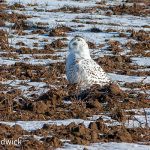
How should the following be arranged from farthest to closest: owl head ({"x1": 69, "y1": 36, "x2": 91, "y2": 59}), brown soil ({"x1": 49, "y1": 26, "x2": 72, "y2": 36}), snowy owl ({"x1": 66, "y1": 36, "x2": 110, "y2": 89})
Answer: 1. brown soil ({"x1": 49, "y1": 26, "x2": 72, "y2": 36})
2. owl head ({"x1": 69, "y1": 36, "x2": 91, "y2": 59})
3. snowy owl ({"x1": 66, "y1": 36, "x2": 110, "y2": 89})

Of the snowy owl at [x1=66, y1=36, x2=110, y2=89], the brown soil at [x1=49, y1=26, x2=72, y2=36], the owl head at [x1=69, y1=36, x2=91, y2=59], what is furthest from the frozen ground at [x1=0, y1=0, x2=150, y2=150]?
the owl head at [x1=69, y1=36, x2=91, y2=59]

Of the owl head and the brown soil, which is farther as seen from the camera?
the brown soil

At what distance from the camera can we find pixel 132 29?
16.0 m

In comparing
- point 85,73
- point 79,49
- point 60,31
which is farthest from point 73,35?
point 85,73

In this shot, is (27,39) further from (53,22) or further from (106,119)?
(106,119)

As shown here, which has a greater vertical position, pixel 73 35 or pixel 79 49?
pixel 79 49

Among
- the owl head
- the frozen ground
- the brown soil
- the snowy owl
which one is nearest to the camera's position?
the frozen ground

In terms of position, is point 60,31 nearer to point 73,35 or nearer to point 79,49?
point 73,35

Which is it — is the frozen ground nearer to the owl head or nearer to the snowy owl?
the snowy owl

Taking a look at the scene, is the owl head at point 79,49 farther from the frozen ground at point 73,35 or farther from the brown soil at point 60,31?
the brown soil at point 60,31

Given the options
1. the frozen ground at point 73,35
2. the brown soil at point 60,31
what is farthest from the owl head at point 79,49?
the brown soil at point 60,31

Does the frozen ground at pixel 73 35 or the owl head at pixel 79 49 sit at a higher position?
the owl head at pixel 79 49

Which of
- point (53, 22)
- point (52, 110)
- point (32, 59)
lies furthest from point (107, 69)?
point (53, 22)

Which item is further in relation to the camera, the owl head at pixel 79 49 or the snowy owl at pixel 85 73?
the owl head at pixel 79 49
